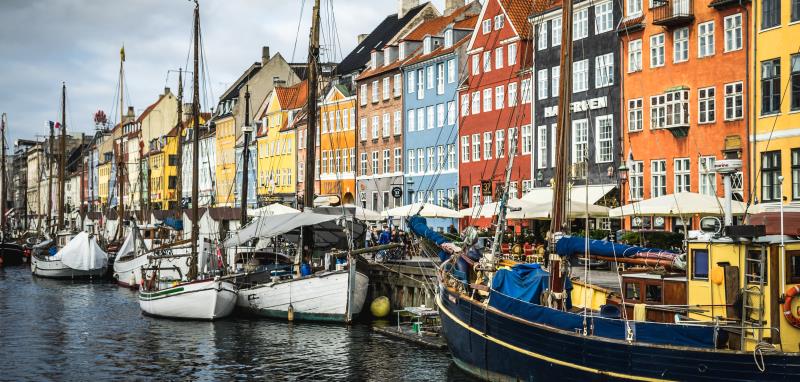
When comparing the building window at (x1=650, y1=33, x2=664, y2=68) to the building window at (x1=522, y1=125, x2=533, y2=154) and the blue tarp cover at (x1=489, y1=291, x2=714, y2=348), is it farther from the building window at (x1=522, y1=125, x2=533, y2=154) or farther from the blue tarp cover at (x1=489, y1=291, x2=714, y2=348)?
the blue tarp cover at (x1=489, y1=291, x2=714, y2=348)

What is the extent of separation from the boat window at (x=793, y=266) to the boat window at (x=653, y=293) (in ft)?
10.3

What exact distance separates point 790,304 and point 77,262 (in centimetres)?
5209

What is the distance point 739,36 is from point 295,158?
2070 inches

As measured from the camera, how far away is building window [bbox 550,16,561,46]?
53.0 meters

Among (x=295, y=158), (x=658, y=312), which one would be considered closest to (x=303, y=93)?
(x=295, y=158)

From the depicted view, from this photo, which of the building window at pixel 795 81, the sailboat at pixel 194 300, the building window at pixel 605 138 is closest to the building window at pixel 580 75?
the building window at pixel 605 138

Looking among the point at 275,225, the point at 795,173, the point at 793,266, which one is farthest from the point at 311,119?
the point at 793,266

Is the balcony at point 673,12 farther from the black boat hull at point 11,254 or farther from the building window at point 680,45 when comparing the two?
the black boat hull at point 11,254

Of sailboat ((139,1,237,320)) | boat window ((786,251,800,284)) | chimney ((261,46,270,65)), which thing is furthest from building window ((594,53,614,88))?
chimney ((261,46,270,65))

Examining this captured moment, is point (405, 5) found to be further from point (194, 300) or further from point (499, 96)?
point (194, 300)

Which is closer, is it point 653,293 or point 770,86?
point 653,293

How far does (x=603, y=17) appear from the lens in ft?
160

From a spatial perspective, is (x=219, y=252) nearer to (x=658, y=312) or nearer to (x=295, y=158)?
(x=658, y=312)

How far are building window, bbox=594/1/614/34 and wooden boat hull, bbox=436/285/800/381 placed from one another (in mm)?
27225
